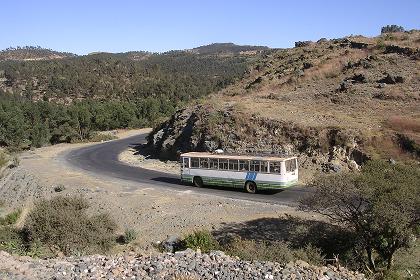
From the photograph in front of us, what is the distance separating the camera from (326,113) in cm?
4006

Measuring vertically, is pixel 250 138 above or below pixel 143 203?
above

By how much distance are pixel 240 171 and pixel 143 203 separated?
21.3ft

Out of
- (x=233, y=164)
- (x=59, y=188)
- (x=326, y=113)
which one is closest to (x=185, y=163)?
(x=233, y=164)

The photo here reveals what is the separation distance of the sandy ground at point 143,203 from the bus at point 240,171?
77.8 inches

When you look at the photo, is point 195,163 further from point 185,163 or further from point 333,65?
point 333,65

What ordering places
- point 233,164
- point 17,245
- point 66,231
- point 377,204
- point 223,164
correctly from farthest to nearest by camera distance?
point 223,164
point 233,164
point 17,245
point 66,231
point 377,204

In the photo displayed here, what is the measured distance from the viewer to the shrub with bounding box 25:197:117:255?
18328 mm

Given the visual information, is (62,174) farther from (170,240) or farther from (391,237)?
(391,237)

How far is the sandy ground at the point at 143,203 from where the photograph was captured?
77.1ft

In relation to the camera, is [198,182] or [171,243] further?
[198,182]

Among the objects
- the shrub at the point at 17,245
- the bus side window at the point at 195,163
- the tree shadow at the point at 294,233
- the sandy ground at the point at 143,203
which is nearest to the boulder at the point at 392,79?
the bus side window at the point at 195,163

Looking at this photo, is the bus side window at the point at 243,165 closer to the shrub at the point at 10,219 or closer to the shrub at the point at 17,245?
the shrub at the point at 10,219

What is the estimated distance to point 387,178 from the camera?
1778 centimetres

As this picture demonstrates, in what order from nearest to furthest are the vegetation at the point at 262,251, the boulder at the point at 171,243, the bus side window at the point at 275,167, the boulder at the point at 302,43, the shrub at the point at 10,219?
the vegetation at the point at 262,251
the boulder at the point at 171,243
the shrub at the point at 10,219
the bus side window at the point at 275,167
the boulder at the point at 302,43
